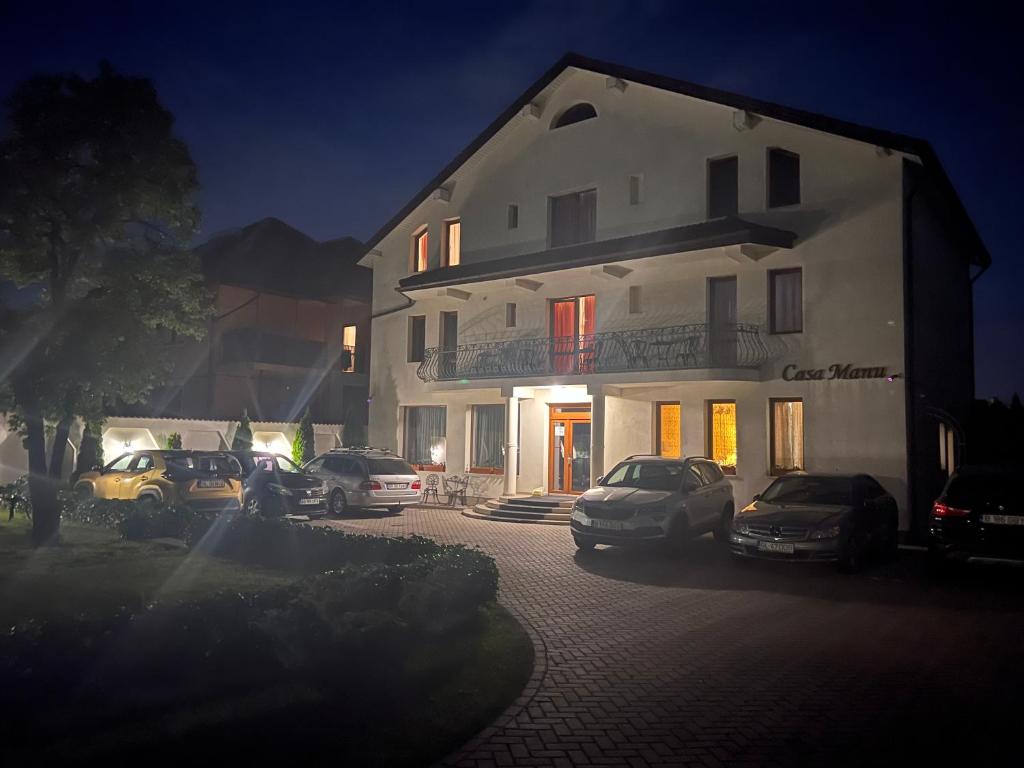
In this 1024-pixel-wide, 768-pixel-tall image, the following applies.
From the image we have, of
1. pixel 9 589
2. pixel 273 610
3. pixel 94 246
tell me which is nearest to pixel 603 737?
pixel 273 610

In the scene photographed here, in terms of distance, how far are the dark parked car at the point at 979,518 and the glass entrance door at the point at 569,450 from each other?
10.7 meters

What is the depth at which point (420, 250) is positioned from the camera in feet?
85.4

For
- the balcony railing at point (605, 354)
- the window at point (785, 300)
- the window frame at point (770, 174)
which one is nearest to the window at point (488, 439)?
the balcony railing at point (605, 354)

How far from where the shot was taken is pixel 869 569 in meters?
12.7

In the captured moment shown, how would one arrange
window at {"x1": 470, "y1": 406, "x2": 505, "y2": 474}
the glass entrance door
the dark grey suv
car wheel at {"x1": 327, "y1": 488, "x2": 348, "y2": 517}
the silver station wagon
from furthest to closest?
1. window at {"x1": 470, "y1": 406, "x2": 505, "y2": 474}
2. the glass entrance door
3. car wheel at {"x1": 327, "y1": 488, "x2": 348, "y2": 517}
4. the silver station wagon
5. the dark grey suv

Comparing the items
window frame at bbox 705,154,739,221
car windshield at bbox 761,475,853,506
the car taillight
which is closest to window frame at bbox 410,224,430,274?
window frame at bbox 705,154,739,221

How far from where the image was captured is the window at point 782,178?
60.2 ft

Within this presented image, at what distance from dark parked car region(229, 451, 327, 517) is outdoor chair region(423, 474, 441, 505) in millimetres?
4743

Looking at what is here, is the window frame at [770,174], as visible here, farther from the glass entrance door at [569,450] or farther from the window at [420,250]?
the window at [420,250]

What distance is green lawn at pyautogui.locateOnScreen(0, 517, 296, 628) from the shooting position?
29.7 feet

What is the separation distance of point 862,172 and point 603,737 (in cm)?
1532

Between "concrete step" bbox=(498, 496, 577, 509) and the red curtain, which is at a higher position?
the red curtain

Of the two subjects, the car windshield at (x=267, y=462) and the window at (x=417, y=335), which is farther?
the window at (x=417, y=335)

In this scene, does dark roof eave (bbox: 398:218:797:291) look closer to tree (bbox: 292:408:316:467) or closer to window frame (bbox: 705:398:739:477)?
window frame (bbox: 705:398:739:477)
